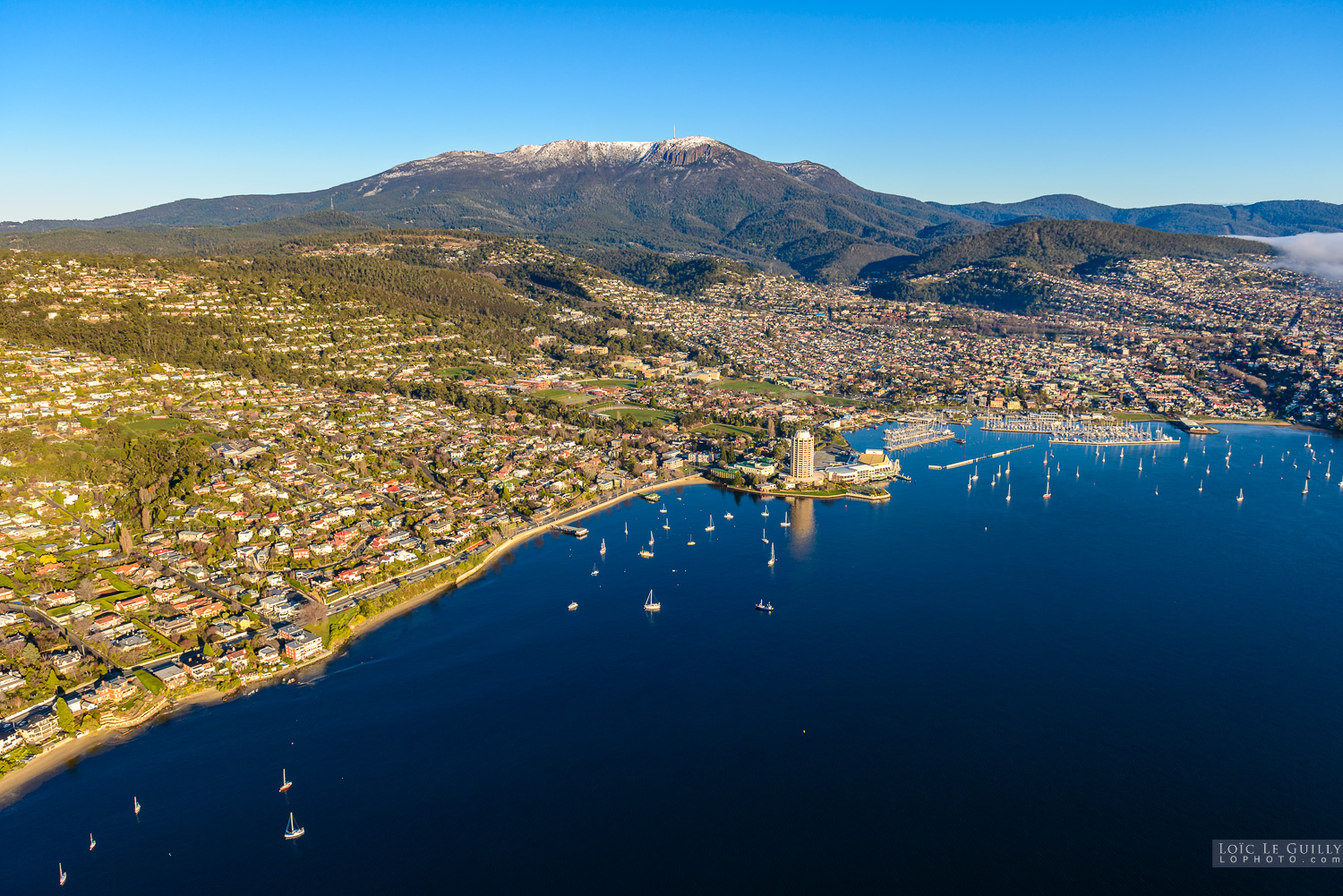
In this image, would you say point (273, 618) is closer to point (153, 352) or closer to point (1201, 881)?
point (1201, 881)

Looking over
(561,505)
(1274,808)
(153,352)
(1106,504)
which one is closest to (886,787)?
(1274,808)

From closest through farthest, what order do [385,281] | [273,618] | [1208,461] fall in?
[273,618] < [1208,461] < [385,281]

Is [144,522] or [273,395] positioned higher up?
[273,395]

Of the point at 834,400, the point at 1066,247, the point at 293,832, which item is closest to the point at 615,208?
the point at 1066,247

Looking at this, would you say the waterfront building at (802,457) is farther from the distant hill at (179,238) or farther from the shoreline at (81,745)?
the distant hill at (179,238)

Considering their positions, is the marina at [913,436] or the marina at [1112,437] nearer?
the marina at [913,436]

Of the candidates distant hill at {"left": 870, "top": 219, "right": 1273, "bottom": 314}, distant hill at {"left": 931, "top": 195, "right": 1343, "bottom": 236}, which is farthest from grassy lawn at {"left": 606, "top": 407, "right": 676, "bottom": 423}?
distant hill at {"left": 931, "top": 195, "right": 1343, "bottom": 236}

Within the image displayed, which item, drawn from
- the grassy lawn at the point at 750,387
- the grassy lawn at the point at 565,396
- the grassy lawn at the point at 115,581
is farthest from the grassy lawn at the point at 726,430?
the grassy lawn at the point at 115,581
